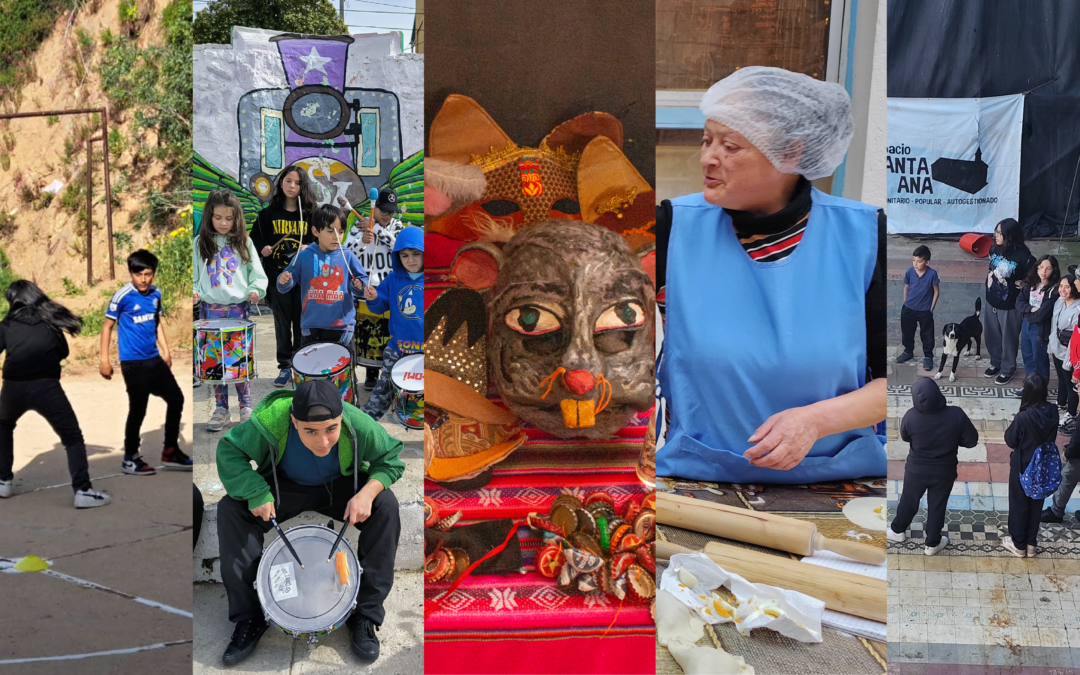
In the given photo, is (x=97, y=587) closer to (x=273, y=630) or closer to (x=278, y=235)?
(x=273, y=630)

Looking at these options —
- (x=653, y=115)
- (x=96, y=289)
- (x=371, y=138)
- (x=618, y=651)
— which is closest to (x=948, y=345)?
(x=653, y=115)

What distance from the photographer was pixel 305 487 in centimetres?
317

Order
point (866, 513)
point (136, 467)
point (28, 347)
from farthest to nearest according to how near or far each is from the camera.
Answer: point (136, 467) → point (28, 347) → point (866, 513)

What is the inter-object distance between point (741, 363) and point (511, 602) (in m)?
1.29

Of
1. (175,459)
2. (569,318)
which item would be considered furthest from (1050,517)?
(175,459)

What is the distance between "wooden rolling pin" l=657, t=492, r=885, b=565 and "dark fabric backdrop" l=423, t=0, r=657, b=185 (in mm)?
1523

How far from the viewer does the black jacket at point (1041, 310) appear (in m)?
3.70

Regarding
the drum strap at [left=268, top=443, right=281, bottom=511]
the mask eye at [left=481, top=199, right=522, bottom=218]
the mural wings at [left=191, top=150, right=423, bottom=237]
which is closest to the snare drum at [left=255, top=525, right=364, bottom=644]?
the drum strap at [left=268, top=443, right=281, bottom=511]

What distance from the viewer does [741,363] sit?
342 centimetres

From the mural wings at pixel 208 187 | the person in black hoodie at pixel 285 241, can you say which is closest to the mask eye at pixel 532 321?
the person in black hoodie at pixel 285 241

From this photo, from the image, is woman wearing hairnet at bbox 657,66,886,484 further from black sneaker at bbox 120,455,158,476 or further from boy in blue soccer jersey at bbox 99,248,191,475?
black sneaker at bbox 120,455,158,476

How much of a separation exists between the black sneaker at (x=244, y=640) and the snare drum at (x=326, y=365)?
2.83ft

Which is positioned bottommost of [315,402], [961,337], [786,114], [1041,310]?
[315,402]

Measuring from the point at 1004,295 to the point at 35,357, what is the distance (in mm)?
4641
